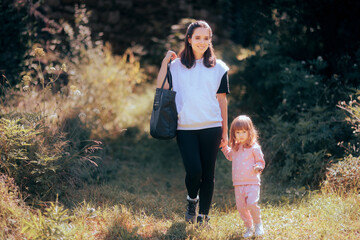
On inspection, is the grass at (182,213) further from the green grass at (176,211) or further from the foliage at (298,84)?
the foliage at (298,84)

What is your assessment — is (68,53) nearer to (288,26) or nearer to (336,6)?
(288,26)

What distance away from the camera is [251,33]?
662 cm

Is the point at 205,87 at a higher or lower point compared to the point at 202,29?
lower

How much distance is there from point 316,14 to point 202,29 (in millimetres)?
3049

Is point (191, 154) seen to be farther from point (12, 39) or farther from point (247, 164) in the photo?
point (12, 39)

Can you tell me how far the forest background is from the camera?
351cm

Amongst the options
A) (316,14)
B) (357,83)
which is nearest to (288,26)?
(316,14)

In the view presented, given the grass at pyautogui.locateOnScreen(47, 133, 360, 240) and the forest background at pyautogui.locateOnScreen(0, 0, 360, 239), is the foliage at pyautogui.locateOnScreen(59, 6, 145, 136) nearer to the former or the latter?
the forest background at pyautogui.locateOnScreen(0, 0, 360, 239)

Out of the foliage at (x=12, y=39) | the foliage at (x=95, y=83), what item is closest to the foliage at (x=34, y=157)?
the foliage at (x=95, y=83)

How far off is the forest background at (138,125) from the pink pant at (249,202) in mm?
197

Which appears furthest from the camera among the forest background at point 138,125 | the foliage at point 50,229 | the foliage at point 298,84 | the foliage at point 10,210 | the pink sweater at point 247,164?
the foliage at point 298,84

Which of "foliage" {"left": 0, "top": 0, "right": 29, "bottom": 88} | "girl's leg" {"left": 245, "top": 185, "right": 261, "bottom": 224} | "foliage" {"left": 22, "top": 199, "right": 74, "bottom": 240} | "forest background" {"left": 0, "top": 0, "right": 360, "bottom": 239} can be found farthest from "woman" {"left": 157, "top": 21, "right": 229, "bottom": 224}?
"foliage" {"left": 0, "top": 0, "right": 29, "bottom": 88}

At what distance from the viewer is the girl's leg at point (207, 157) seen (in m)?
3.25

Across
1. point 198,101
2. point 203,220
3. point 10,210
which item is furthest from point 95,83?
point 203,220
